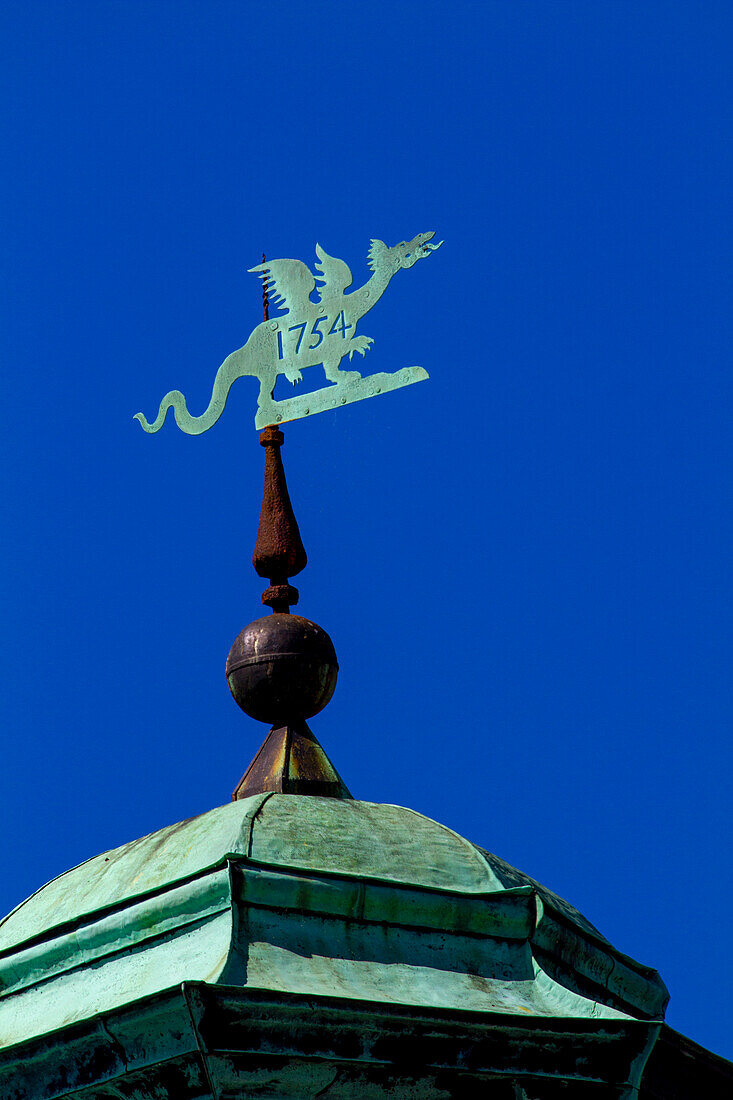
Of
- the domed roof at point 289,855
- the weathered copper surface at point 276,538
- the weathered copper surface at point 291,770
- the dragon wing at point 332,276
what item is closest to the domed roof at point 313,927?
the domed roof at point 289,855

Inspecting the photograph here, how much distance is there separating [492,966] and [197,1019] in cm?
177

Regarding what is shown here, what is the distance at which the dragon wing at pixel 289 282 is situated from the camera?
1134 cm

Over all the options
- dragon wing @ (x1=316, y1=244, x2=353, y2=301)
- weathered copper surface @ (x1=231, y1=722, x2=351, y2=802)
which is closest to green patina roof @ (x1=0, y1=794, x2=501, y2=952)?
weathered copper surface @ (x1=231, y1=722, x2=351, y2=802)

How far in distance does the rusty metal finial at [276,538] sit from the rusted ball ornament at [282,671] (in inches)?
12.2

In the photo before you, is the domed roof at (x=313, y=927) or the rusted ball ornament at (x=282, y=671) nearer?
the domed roof at (x=313, y=927)

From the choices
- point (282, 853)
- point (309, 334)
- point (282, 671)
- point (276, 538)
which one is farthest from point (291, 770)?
point (309, 334)

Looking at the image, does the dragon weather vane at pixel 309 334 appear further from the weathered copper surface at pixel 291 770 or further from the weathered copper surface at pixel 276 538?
the weathered copper surface at pixel 291 770

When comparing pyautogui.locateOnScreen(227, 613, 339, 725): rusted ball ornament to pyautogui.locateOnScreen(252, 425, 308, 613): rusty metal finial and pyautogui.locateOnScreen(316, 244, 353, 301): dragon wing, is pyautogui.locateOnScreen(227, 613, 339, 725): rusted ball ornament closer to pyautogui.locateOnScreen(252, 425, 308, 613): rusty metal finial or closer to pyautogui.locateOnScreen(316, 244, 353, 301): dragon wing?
pyautogui.locateOnScreen(252, 425, 308, 613): rusty metal finial

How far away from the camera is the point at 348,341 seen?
36.2ft

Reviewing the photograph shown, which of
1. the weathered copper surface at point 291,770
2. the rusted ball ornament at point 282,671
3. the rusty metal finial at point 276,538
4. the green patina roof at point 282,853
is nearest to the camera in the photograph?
the green patina roof at point 282,853

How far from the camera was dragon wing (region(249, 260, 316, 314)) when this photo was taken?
11344mm

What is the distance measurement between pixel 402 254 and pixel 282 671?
2.73 metres

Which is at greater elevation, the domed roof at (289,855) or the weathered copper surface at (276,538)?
the weathered copper surface at (276,538)

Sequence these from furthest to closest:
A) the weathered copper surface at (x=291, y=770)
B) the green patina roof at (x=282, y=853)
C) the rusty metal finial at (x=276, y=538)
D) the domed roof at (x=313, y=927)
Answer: the rusty metal finial at (x=276, y=538) < the weathered copper surface at (x=291, y=770) < the green patina roof at (x=282, y=853) < the domed roof at (x=313, y=927)
